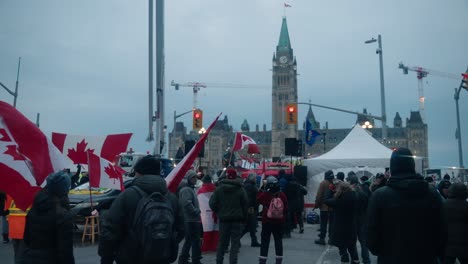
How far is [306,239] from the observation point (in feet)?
45.5

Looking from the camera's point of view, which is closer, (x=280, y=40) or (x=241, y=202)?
(x=241, y=202)

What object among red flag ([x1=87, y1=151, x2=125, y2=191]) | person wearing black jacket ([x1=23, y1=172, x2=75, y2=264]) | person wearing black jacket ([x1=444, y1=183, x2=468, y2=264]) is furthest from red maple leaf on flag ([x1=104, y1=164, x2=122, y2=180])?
person wearing black jacket ([x1=444, y1=183, x2=468, y2=264])

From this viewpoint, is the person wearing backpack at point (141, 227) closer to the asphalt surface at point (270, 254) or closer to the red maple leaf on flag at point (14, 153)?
the red maple leaf on flag at point (14, 153)

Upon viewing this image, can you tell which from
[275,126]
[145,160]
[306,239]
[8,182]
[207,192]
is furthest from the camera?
[275,126]

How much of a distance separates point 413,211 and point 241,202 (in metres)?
4.70

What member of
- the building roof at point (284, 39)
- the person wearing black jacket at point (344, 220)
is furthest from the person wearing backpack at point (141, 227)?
the building roof at point (284, 39)

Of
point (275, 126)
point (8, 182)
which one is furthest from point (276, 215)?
point (275, 126)

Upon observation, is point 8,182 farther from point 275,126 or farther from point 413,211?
point 275,126

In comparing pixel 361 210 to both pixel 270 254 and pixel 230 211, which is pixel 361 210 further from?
pixel 230 211

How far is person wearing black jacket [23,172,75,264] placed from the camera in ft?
14.4

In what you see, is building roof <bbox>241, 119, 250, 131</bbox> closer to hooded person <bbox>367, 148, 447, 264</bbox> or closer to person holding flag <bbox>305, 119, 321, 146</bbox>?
person holding flag <bbox>305, 119, 321, 146</bbox>

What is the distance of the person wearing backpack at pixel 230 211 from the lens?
27.7 feet

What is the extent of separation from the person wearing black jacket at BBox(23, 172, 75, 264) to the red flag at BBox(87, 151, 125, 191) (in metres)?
3.24

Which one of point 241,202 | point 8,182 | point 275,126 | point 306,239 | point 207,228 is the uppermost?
point 275,126
